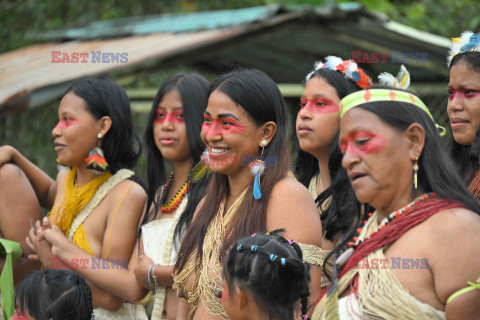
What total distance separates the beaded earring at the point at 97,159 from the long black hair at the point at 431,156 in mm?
2263

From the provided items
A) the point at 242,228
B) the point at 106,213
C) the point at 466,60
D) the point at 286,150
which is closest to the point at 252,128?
the point at 286,150

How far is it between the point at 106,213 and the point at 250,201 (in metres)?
1.37

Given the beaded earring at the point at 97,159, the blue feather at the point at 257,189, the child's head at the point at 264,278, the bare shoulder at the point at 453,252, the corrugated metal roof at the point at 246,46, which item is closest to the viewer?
the bare shoulder at the point at 453,252

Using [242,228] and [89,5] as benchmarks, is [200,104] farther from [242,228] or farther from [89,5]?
[89,5]

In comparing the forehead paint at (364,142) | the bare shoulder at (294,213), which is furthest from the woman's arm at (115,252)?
the forehead paint at (364,142)

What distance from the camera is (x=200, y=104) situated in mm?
4129

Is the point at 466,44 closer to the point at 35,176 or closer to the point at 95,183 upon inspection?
the point at 95,183

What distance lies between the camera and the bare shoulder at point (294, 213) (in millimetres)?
3012

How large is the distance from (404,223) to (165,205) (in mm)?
1930

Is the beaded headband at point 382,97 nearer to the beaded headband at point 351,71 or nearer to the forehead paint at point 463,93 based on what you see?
the forehead paint at point 463,93

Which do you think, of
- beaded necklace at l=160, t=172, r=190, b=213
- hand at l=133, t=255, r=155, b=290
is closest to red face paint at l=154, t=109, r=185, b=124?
beaded necklace at l=160, t=172, r=190, b=213

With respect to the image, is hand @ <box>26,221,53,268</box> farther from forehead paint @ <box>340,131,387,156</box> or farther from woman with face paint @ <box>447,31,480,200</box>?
woman with face paint @ <box>447,31,480,200</box>

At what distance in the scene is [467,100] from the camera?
330 cm

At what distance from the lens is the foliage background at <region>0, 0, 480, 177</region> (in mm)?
6312
